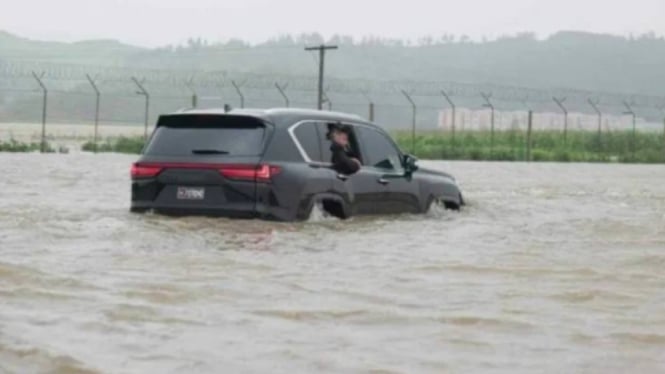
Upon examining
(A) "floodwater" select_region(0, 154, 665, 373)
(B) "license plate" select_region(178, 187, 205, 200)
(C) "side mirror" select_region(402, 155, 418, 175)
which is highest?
(C) "side mirror" select_region(402, 155, 418, 175)

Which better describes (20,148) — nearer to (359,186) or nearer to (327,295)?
(359,186)

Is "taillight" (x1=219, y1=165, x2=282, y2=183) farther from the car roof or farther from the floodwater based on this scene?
the car roof

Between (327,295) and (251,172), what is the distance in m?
4.88

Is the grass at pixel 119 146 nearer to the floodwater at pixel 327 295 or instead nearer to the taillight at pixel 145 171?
the floodwater at pixel 327 295

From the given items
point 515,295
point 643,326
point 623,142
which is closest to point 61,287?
point 515,295

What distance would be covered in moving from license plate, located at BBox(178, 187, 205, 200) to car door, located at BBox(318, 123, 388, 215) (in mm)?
Answer: 1293

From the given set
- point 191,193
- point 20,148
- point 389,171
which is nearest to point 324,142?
point 389,171

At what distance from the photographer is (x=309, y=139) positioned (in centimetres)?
1569

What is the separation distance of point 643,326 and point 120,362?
3117 millimetres

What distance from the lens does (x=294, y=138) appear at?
15.4 m

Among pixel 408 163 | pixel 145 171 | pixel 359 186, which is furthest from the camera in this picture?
pixel 408 163

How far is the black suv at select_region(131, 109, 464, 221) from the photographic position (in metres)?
15.0

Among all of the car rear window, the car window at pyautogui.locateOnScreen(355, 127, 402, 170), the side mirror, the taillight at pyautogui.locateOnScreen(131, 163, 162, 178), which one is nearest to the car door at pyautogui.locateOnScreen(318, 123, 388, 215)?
the car window at pyautogui.locateOnScreen(355, 127, 402, 170)

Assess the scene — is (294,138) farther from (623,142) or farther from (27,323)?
(623,142)
